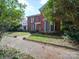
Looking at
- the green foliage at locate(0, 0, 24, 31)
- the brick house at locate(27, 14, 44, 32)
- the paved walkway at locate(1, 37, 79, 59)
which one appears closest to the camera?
the green foliage at locate(0, 0, 24, 31)

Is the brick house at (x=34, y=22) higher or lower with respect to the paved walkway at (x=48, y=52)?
higher

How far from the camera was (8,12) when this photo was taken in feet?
37.2

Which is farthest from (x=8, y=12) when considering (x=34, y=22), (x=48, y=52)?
(x=34, y=22)

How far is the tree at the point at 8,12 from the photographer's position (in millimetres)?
11055

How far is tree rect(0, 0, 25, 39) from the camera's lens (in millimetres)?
11055

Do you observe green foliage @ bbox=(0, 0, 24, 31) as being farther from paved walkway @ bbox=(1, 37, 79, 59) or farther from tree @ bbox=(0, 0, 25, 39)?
paved walkway @ bbox=(1, 37, 79, 59)

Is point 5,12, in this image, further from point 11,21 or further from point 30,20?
point 30,20

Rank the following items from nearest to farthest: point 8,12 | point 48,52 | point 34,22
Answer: point 8,12 → point 48,52 → point 34,22

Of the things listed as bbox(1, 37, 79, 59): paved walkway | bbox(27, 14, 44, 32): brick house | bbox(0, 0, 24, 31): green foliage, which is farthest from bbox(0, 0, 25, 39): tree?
bbox(27, 14, 44, 32): brick house

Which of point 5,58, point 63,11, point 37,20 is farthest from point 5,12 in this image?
point 37,20

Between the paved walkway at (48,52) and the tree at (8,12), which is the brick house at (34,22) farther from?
the tree at (8,12)

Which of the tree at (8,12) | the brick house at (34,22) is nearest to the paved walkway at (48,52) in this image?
the tree at (8,12)

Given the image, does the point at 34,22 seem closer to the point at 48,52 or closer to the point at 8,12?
the point at 48,52

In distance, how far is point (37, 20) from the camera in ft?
160
